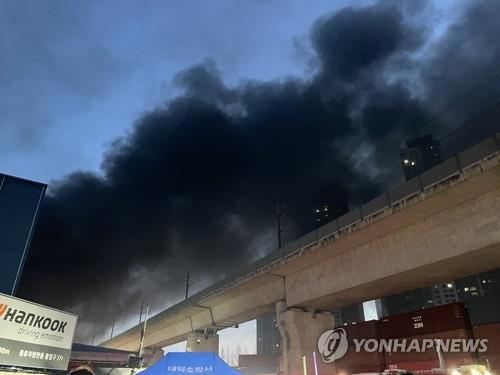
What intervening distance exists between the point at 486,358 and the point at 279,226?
88.1 ft

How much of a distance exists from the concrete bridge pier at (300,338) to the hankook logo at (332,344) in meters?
0.56

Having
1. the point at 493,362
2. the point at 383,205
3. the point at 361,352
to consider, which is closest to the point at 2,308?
the point at 383,205

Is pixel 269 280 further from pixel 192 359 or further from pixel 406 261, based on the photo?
pixel 192 359

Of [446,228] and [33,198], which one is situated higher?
[33,198]

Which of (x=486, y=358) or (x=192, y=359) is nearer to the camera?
(x=192, y=359)

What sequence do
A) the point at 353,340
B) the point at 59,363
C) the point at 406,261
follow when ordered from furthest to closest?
the point at 353,340 < the point at 406,261 < the point at 59,363

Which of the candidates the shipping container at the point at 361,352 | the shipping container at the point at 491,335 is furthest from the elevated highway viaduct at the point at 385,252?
the shipping container at the point at 491,335

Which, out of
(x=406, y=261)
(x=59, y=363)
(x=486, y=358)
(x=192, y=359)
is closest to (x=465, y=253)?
(x=406, y=261)

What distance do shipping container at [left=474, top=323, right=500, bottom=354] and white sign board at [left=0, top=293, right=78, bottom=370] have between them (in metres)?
24.2

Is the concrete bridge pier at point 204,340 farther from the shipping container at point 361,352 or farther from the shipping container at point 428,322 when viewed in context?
the shipping container at point 428,322

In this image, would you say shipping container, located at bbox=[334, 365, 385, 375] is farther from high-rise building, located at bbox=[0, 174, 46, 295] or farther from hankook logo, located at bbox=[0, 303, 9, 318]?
high-rise building, located at bbox=[0, 174, 46, 295]

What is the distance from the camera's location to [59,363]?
1325 cm

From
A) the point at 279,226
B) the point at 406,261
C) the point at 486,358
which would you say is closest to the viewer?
the point at 486,358

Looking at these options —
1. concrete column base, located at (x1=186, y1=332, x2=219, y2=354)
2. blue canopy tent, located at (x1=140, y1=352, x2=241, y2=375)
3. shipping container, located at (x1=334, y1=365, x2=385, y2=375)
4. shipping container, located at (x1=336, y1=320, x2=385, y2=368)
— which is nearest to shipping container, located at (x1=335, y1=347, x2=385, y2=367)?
shipping container, located at (x1=336, y1=320, x2=385, y2=368)
